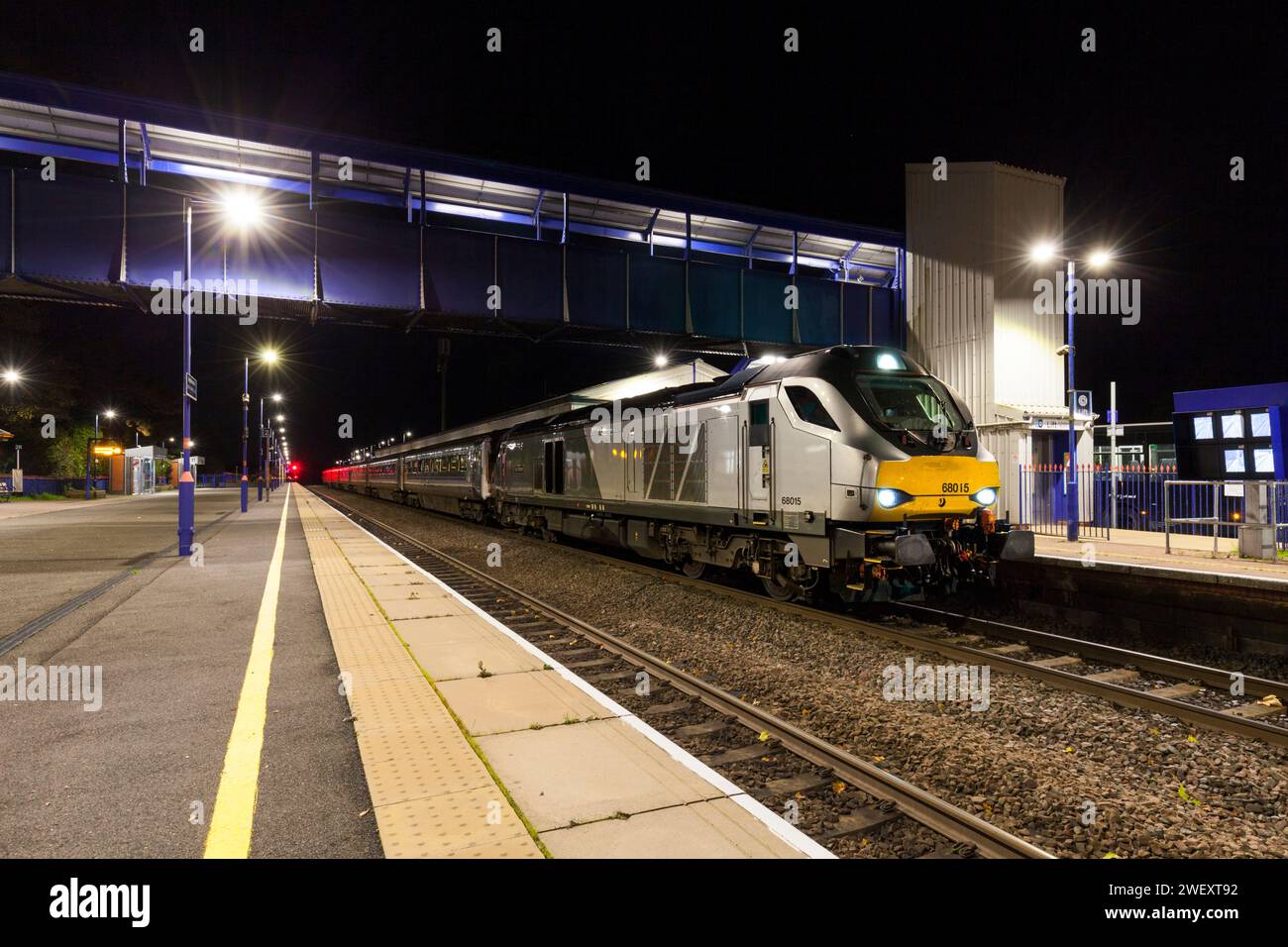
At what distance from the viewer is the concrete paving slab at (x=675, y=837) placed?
3.30m

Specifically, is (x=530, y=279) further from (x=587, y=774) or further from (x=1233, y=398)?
(x=1233, y=398)

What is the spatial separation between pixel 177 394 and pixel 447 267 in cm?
4377

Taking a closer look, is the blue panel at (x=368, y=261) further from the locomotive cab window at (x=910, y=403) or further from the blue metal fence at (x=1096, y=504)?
the blue metal fence at (x=1096, y=504)

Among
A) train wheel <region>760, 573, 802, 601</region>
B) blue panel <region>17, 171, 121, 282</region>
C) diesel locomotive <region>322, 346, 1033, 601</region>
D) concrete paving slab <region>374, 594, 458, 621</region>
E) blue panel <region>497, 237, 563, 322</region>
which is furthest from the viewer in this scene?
blue panel <region>497, 237, 563, 322</region>

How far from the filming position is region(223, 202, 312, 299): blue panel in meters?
17.0

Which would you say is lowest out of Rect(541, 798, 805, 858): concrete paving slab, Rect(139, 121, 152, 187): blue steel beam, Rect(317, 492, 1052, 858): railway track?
Rect(317, 492, 1052, 858): railway track

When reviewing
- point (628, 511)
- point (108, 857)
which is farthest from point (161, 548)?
point (108, 857)

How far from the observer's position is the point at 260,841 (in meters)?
3.45

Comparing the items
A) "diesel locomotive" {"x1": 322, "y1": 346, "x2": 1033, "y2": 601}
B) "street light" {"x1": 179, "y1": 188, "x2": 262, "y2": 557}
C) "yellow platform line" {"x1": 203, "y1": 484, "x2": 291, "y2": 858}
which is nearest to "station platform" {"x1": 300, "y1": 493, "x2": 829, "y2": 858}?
"yellow platform line" {"x1": 203, "y1": 484, "x2": 291, "y2": 858}

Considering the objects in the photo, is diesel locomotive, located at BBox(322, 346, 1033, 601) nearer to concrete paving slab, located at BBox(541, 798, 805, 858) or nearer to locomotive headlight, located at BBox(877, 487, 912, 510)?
locomotive headlight, located at BBox(877, 487, 912, 510)

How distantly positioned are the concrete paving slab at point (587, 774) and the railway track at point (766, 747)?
1.77 ft

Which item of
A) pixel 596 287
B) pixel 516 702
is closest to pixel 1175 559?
pixel 516 702

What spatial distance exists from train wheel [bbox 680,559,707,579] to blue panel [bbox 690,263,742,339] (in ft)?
32.2

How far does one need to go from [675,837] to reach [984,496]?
23.3ft
